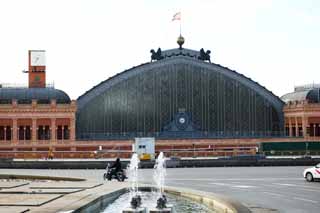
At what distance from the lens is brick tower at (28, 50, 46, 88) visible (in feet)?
364

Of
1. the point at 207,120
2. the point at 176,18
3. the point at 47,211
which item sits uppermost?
the point at 176,18

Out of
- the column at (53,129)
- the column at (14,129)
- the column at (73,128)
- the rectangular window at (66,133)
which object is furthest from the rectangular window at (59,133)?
the column at (14,129)

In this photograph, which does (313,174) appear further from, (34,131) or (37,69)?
(37,69)

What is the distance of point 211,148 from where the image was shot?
92.4 m

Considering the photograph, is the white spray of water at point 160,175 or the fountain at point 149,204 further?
the white spray of water at point 160,175

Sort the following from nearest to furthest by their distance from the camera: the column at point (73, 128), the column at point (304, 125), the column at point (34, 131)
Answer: the column at point (34, 131), the column at point (73, 128), the column at point (304, 125)

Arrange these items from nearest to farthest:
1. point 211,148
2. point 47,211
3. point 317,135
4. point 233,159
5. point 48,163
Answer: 1. point 47,211
2. point 48,163
3. point 233,159
4. point 211,148
5. point 317,135

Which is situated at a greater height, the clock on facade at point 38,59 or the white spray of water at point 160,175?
the clock on facade at point 38,59

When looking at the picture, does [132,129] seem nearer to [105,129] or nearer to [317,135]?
[105,129]

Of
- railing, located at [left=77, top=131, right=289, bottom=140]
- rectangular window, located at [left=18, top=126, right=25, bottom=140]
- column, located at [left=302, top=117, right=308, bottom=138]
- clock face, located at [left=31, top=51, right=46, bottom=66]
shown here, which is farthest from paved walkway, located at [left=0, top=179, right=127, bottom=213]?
clock face, located at [left=31, top=51, right=46, bottom=66]

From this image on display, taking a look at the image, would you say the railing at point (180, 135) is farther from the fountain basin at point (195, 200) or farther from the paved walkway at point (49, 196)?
the fountain basin at point (195, 200)

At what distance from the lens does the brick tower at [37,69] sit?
110938 millimetres

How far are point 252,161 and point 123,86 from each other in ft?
173

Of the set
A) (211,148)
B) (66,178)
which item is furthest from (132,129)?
(66,178)
